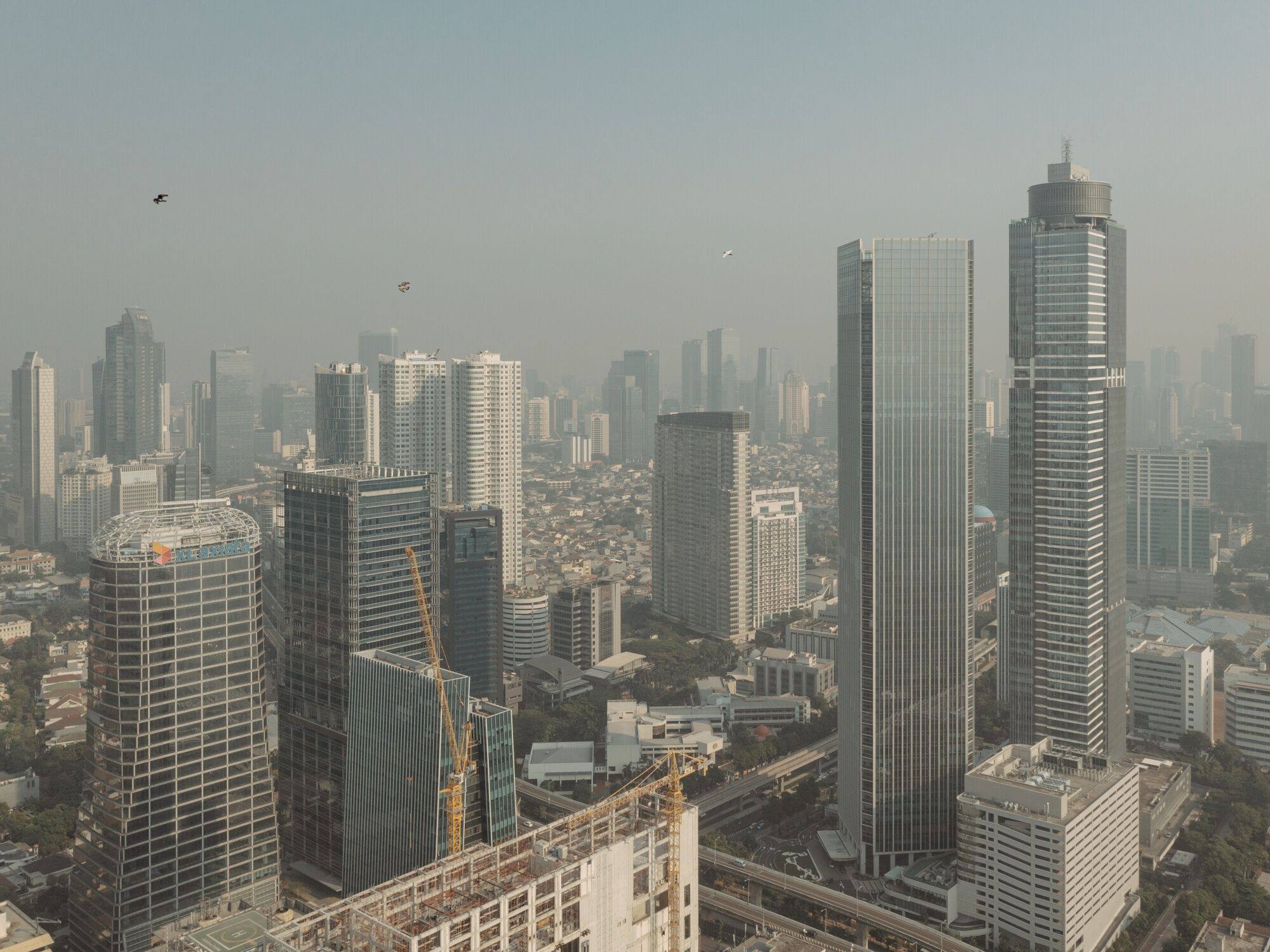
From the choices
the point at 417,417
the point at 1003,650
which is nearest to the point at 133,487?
the point at 417,417

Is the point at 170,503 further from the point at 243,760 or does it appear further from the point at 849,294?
the point at 849,294

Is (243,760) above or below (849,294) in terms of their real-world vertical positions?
below

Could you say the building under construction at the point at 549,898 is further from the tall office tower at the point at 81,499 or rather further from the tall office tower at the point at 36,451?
the tall office tower at the point at 36,451

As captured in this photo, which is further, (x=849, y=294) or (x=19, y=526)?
(x=19, y=526)

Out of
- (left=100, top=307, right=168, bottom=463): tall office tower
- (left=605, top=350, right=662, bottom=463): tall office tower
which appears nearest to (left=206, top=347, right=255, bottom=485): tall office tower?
(left=100, top=307, right=168, bottom=463): tall office tower

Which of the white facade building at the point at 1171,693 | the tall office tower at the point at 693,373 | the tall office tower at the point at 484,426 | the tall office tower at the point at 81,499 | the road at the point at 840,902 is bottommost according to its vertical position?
the road at the point at 840,902

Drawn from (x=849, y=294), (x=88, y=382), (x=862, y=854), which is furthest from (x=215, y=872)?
(x=88, y=382)

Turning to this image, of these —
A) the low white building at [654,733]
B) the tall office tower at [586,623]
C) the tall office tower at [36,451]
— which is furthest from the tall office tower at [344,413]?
the tall office tower at [36,451]

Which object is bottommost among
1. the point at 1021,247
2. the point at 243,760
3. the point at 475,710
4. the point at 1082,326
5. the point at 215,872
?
the point at 215,872
